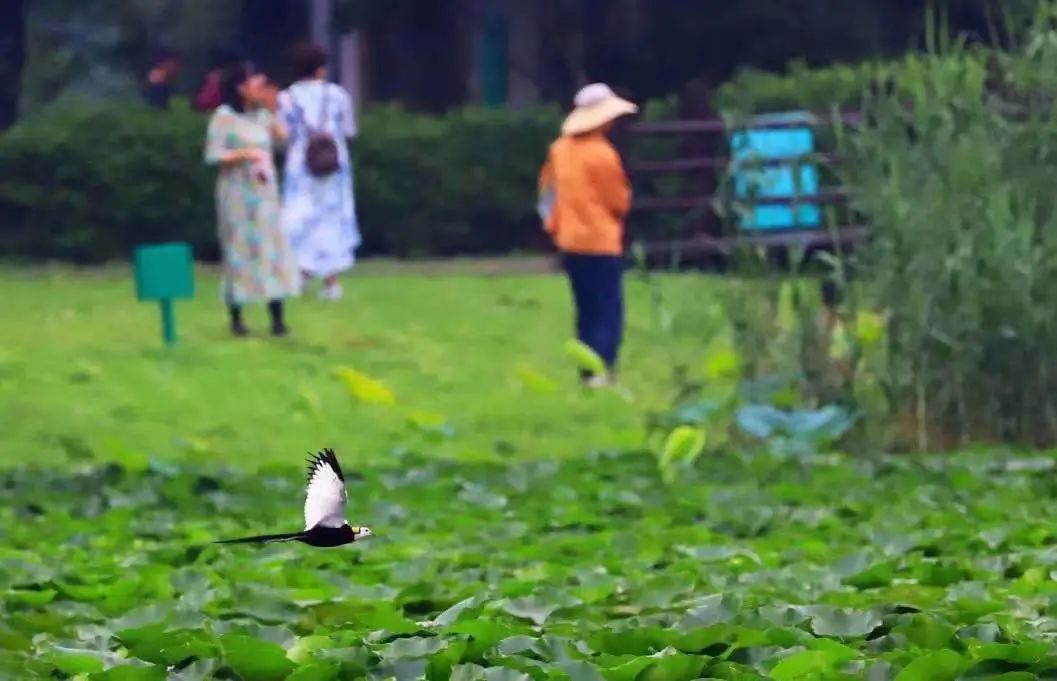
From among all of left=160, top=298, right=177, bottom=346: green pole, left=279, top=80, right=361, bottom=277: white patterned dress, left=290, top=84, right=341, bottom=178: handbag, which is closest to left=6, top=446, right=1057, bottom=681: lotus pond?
left=160, top=298, right=177, bottom=346: green pole

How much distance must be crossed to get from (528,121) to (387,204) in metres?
1.49

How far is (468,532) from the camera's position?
22.4ft

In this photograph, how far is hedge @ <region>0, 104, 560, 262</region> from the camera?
1997 cm

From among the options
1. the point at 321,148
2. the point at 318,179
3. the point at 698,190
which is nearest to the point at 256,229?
the point at 321,148

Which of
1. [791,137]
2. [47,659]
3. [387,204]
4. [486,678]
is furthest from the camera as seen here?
[387,204]

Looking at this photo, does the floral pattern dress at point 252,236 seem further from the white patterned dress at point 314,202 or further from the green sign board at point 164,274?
the white patterned dress at point 314,202

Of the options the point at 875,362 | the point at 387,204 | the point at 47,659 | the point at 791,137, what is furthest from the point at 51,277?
the point at 47,659

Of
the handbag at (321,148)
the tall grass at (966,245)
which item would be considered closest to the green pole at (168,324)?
the handbag at (321,148)

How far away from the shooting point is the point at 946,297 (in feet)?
28.2

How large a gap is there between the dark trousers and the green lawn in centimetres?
29

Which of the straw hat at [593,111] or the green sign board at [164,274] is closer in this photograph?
the straw hat at [593,111]

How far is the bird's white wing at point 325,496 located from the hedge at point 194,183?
1747 cm

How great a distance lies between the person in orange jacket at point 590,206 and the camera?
1071 centimetres

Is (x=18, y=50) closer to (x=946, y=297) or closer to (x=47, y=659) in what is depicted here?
(x=946, y=297)
